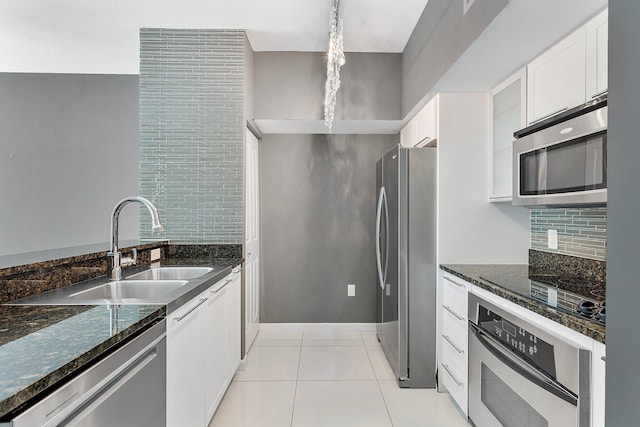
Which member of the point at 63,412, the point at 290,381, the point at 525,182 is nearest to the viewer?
the point at 63,412

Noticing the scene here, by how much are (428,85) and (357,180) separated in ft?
5.17

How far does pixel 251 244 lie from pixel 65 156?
2175mm

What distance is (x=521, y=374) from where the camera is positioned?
155cm

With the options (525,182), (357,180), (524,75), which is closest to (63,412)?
(525,182)

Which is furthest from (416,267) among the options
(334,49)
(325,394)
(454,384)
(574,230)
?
(334,49)

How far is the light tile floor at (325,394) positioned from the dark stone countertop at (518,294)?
2.94 ft

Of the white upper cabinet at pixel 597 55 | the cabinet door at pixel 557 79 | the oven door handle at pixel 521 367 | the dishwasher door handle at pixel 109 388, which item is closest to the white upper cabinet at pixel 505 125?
the cabinet door at pixel 557 79

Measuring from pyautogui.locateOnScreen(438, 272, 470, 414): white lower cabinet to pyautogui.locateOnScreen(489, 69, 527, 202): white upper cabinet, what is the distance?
0.66 metres

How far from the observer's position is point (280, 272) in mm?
4039

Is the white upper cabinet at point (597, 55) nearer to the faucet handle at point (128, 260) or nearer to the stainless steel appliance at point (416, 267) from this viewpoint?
the stainless steel appliance at point (416, 267)

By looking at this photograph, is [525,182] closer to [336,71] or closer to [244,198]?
[336,71]

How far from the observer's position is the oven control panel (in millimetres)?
1408

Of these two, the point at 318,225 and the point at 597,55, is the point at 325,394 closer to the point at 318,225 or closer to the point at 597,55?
the point at 318,225

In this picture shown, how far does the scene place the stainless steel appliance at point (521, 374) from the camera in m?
1.26
